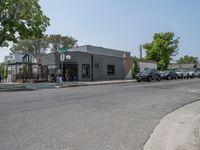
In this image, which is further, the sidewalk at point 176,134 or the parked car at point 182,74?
the parked car at point 182,74

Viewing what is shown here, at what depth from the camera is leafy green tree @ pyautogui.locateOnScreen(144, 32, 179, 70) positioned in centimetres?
6969

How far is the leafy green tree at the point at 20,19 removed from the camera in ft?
109

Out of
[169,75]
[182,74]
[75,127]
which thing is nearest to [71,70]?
[169,75]

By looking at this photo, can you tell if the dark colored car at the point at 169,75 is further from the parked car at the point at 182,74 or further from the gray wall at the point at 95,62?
the gray wall at the point at 95,62

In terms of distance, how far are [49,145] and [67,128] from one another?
6.39ft

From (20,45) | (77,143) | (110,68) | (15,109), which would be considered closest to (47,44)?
(20,45)

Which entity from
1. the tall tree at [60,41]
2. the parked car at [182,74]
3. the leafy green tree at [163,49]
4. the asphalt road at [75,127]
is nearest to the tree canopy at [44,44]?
the tall tree at [60,41]

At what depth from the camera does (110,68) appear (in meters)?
49.8

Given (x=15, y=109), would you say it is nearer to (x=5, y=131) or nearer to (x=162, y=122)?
(x=5, y=131)

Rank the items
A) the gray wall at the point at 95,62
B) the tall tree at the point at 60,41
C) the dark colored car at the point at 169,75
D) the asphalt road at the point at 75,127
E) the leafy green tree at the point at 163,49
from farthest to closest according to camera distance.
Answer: the tall tree at the point at 60,41 → the leafy green tree at the point at 163,49 → the dark colored car at the point at 169,75 → the gray wall at the point at 95,62 → the asphalt road at the point at 75,127

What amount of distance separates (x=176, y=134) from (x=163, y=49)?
6240 cm

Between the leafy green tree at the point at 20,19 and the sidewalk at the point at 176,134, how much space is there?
81.4 feet

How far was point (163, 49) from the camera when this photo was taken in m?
70.0

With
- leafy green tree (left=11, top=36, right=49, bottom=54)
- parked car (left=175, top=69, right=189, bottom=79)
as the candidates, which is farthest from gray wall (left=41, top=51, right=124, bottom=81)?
leafy green tree (left=11, top=36, right=49, bottom=54)
